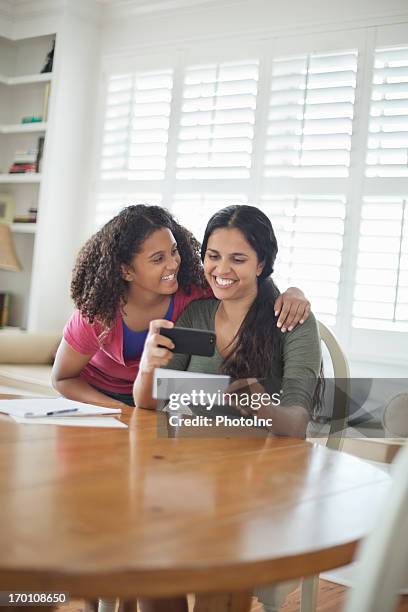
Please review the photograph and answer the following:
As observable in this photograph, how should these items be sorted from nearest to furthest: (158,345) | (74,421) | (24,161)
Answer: (74,421) < (158,345) < (24,161)

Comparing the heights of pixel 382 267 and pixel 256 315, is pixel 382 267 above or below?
above

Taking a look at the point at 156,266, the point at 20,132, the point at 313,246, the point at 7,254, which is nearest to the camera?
the point at 156,266

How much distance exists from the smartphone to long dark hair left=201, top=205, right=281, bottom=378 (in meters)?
0.24

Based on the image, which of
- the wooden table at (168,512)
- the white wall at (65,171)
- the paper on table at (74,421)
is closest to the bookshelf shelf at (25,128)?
the white wall at (65,171)

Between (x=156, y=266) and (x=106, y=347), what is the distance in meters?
0.29

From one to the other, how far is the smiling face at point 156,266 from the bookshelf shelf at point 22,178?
2593 millimetres

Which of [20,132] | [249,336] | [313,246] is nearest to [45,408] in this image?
[249,336]

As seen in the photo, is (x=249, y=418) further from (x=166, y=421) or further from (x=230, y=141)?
(x=230, y=141)

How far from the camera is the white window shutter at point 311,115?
3.65m

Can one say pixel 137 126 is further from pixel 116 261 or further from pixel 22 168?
pixel 116 261

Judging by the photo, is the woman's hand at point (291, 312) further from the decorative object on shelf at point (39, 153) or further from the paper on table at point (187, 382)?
the decorative object on shelf at point (39, 153)

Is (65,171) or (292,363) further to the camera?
(65,171)

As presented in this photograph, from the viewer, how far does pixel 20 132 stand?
4.93 metres

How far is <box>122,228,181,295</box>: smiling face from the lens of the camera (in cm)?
217
